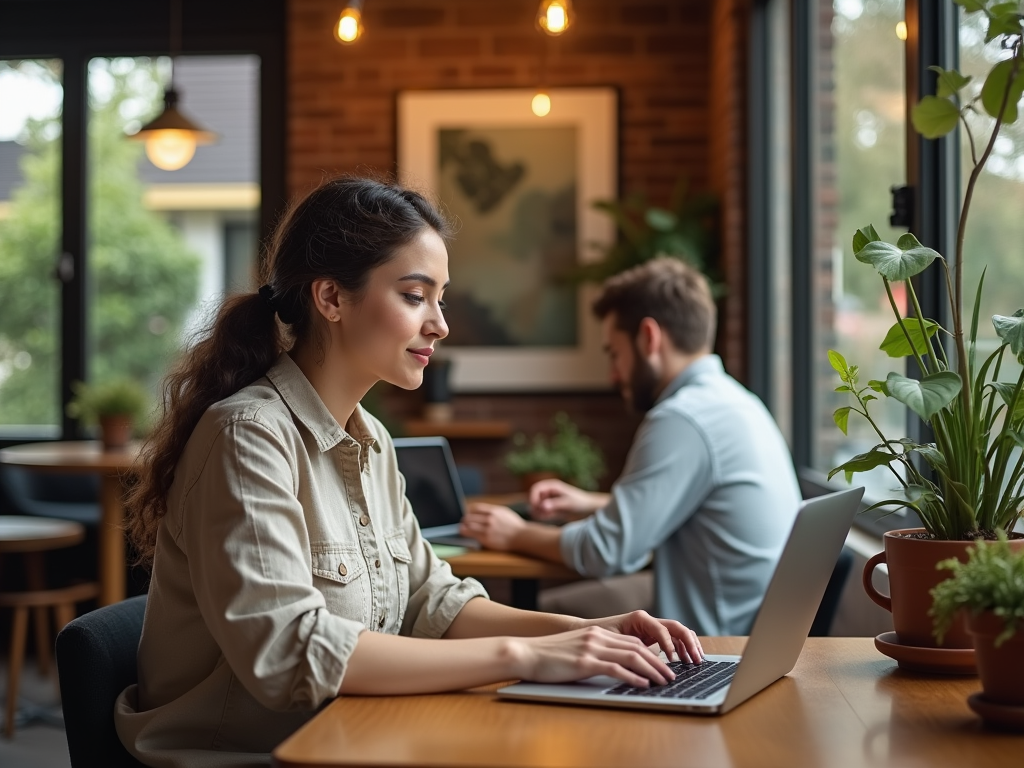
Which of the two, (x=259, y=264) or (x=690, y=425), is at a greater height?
(x=259, y=264)

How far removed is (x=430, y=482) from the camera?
2.98 metres

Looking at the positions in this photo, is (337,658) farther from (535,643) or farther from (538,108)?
(538,108)

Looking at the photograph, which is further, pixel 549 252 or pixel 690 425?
pixel 549 252

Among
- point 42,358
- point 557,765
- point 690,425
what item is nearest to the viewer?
point 557,765

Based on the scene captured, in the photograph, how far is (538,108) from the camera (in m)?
4.45

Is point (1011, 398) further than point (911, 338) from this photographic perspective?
No

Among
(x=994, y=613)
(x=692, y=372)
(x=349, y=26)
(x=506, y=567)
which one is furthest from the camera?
(x=349, y=26)

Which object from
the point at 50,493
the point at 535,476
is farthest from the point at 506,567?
the point at 50,493

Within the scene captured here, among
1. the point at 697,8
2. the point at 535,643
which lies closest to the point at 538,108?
the point at 697,8

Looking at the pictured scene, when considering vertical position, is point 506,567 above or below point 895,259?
below

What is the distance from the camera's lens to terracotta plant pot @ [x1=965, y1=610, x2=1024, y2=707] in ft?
3.86

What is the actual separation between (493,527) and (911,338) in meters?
1.38

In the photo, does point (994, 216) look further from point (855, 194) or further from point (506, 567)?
point (506, 567)

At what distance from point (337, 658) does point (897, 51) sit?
7.51ft
